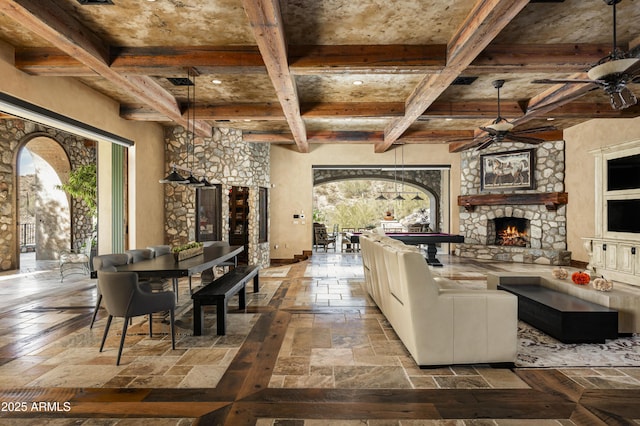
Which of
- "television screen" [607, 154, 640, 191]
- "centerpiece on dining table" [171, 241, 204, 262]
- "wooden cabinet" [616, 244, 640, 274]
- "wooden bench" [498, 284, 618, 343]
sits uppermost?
"television screen" [607, 154, 640, 191]

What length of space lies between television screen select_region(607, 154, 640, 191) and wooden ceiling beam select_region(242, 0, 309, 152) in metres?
5.92

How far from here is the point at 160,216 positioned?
7.79 metres

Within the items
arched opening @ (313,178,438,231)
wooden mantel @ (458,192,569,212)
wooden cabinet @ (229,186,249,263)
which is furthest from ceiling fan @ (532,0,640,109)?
arched opening @ (313,178,438,231)

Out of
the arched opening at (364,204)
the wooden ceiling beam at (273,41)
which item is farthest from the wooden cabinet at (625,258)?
the arched opening at (364,204)

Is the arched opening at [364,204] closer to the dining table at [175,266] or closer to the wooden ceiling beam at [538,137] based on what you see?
the wooden ceiling beam at [538,137]

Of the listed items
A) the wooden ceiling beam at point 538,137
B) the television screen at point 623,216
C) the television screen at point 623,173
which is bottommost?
the television screen at point 623,216

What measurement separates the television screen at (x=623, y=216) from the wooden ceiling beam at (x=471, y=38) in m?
4.13

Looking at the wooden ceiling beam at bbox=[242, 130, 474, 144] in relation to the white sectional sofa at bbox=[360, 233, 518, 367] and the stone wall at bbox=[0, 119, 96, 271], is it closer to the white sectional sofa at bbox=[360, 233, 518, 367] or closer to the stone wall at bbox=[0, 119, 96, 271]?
the stone wall at bbox=[0, 119, 96, 271]

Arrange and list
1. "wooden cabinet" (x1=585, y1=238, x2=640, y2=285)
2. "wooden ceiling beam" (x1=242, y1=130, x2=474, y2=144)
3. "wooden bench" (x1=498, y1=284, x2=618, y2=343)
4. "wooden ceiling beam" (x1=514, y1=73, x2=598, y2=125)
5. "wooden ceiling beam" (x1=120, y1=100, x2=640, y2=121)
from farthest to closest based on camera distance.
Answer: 1. "wooden ceiling beam" (x1=242, y1=130, x2=474, y2=144)
2. "wooden ceiling beam" (x1=120, y1=100, x2=640, y2=121)
3. "wooden cabinet" (x1=585, y1=238, x2=640, y2=285)
4. "wooden ceiling beam" (x1=514, y1=73, x2=598, y2=125)
5. "wooden bench" (x1=498, y1=284, x2=618, y2=343)

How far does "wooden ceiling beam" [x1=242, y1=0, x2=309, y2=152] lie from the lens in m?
2.75

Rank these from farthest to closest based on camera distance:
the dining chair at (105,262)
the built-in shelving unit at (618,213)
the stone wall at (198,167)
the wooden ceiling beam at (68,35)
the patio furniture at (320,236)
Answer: the patio furniture at (320,236), the stone wall at (198,167), the built-in shelving unit at (618,213), the dining chair at (105,262), the wooden ceiling beam at (68,35)

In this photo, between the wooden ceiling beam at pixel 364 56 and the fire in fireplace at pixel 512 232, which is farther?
the fire in fireplace at pixel 512 232

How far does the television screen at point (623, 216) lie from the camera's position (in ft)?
19.6

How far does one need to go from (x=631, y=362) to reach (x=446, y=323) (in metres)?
1.69
